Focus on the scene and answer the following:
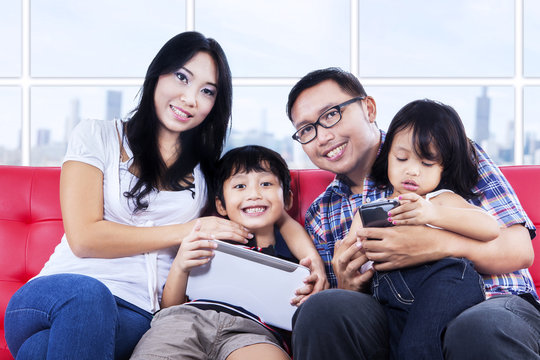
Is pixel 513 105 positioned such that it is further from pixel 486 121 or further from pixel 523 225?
pixel 523 225

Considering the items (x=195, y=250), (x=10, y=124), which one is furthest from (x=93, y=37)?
(x=195, y=250)

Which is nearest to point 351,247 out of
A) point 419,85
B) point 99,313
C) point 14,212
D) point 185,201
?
point 185,201

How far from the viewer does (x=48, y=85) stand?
12.1ft

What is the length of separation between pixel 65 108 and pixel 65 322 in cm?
325

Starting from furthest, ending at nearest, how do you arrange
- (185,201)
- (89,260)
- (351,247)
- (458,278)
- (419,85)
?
1. (419,85)
2. (185,201)
3. (89,260)
4. (351,247)
5. (458,278)

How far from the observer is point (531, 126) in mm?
3971

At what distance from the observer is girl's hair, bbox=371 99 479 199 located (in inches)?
56.5

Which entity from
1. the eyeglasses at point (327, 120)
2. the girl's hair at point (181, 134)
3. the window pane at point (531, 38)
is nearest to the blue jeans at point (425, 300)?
the eyeglasses at point (327, 120)

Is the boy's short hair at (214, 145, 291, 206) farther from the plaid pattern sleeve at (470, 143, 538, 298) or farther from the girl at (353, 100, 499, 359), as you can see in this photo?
the plaid pattern sleeve at (470, 143, 538, 298)

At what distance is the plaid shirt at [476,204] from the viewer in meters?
1.43

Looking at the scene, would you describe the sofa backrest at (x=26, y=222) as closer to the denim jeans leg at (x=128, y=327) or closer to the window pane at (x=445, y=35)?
the denim jeans leg at (x=128, y=327)

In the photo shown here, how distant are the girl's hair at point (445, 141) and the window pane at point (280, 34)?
2.45m

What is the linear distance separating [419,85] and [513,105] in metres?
0.76

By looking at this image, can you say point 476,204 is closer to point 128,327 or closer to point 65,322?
point 128,327
